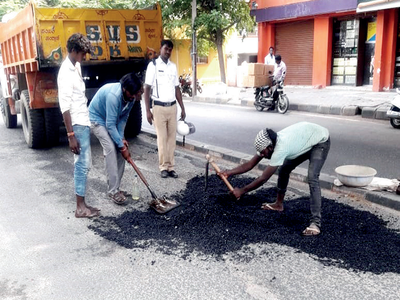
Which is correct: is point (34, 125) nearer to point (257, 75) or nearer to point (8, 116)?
point (8, 116)

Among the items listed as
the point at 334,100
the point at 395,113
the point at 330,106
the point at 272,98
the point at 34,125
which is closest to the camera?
the point at 34,125

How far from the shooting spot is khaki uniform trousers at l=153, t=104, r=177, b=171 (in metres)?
5.89

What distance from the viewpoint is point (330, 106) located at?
12.0m

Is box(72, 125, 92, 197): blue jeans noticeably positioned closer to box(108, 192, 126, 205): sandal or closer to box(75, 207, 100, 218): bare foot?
box(75, 207, 100, 218): bare foot

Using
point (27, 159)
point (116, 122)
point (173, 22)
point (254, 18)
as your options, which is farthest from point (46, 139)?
point (254, 18)

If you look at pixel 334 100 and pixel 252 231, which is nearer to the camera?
pixel 252 231

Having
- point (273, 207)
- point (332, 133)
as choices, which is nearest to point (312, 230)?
point (273, 207)

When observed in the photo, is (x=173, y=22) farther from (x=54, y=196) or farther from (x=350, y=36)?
(x=54, y=196)

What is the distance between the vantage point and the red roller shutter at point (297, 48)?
58.4ft

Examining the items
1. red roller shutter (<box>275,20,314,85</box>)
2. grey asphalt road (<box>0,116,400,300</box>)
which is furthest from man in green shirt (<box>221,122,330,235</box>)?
red roller shutter (<box>275,20,314,85</box>)

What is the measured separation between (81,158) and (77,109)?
520mm

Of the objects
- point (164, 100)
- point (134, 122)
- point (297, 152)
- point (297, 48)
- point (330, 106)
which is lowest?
point (330, 106)

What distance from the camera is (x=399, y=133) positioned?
8703mm

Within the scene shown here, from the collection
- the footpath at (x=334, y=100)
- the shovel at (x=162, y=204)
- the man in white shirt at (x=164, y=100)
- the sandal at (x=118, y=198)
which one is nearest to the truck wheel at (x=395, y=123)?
the footpath at (x=334, y=100)
